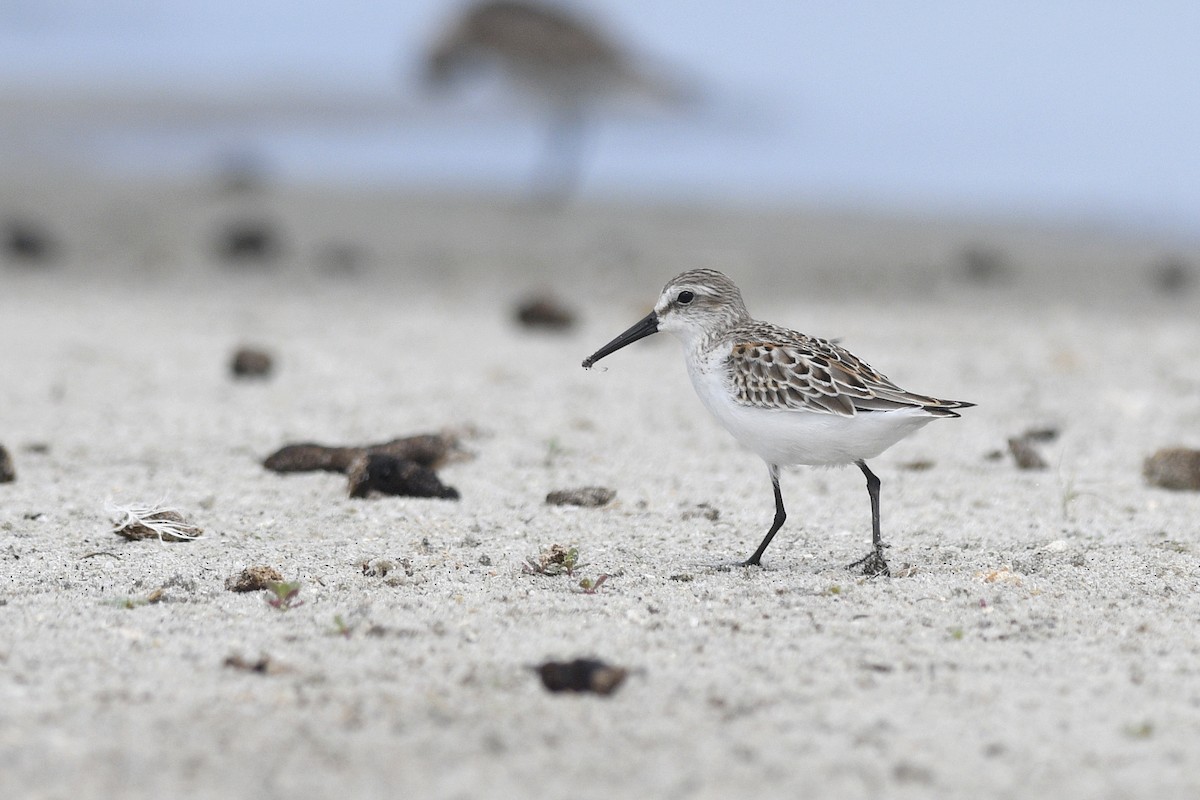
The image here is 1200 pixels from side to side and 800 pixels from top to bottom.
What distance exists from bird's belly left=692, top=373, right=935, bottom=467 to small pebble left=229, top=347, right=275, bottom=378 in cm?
531

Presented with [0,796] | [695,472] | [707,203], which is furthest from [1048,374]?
[707,203]

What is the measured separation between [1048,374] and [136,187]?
16708mm

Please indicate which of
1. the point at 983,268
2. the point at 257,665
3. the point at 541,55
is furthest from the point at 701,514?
the point at 541,55

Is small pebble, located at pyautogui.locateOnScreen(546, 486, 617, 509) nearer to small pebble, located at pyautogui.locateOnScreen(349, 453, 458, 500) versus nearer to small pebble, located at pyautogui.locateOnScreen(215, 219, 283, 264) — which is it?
small pebble, located at pyautogui.locateOnScreen(349, 453, 458, 500)

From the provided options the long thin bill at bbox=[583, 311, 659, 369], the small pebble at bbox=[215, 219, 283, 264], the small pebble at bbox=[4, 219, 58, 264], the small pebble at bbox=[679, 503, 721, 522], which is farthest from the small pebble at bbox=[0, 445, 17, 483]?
the small pebble at bbox=[4, 219, 58, 264]

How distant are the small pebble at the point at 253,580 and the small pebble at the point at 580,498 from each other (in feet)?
5.37

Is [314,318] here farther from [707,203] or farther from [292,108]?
[292,108]

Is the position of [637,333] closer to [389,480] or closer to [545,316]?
[389,480]

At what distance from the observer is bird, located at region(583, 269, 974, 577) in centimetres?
518

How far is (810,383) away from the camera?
5.26 m

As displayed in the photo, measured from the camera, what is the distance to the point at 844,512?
649 centimetres

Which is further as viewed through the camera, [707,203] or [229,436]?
[707,203]

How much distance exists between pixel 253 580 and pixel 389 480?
141 cm

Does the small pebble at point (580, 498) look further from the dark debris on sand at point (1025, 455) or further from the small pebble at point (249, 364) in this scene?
the small pebble at point (249, 364)
